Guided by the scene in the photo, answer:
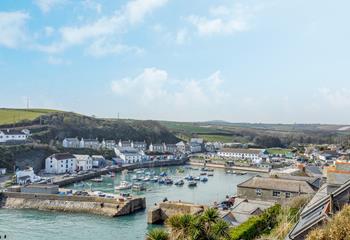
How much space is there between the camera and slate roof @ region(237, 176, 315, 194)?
37812 mm

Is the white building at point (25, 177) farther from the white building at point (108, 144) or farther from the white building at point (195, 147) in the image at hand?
the white building at point (195, 147)

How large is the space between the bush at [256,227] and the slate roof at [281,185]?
13039 mm

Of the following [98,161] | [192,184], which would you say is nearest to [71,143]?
[98,161]

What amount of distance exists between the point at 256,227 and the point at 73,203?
22561 mm

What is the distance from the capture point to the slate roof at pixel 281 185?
37.8 m

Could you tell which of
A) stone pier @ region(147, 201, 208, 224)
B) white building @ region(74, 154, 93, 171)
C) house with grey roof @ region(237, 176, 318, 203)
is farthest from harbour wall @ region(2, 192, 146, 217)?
white building @ region(74, 154, 93, 171)

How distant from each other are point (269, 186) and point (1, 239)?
2223 cm

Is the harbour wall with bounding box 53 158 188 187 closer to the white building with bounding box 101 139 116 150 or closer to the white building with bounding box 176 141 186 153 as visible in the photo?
the white building with bounding box 101 139 116 150

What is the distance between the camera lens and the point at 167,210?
37094 mm

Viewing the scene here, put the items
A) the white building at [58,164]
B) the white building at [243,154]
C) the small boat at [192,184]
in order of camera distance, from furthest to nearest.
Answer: the white building at [243,154]
the white building at [58,164]
the small boat at [192,184]

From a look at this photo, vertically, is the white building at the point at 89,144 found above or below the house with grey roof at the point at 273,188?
above

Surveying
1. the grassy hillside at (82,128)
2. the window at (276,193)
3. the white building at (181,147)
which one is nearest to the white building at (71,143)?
the grassy hillside at (82,128)

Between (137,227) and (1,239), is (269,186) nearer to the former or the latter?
(137,227)

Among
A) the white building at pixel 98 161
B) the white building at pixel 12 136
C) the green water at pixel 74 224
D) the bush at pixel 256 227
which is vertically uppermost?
the white building at pixel 12 136
